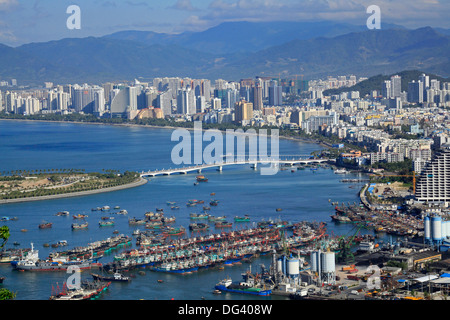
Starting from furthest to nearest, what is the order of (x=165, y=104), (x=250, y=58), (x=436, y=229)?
(x=250, y=58) → (x=165, y=104) → (x=436, y=229)

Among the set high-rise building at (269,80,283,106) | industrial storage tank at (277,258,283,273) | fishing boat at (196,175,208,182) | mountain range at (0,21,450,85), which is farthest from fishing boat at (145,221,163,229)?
mountain range at (0,21,450,85)

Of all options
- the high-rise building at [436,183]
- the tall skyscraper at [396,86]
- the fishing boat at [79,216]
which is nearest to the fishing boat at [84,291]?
the fishing boat at [79,216]

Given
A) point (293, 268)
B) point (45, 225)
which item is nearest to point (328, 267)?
point (293, 268)

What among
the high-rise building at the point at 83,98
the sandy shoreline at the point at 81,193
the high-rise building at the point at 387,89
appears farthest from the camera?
the high-rise building at the point at 83,98

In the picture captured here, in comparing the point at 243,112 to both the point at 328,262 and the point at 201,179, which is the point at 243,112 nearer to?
the point at 201,179

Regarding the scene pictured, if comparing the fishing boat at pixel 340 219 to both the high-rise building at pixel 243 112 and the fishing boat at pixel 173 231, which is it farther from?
the high-rise building at pixel 243 112

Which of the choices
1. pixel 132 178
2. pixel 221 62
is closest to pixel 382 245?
pixel 132 178
